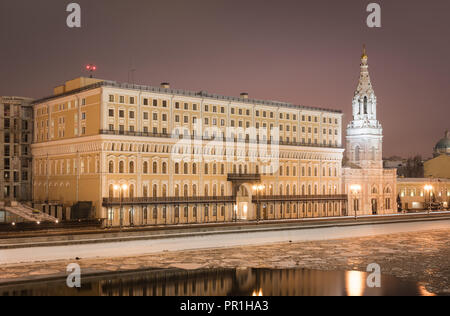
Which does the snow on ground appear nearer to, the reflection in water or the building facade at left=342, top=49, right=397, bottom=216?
the reflection in water

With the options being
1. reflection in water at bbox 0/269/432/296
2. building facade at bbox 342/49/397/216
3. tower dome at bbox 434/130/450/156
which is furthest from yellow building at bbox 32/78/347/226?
tower dome at bbox 434/130/450/156

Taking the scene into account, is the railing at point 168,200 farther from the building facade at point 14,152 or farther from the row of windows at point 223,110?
the building facade at point 14,152

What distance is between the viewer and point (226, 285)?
143ft

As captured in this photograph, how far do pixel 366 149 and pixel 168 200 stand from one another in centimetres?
4152

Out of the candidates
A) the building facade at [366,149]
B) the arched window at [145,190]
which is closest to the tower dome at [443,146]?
the building facade at [366,149]

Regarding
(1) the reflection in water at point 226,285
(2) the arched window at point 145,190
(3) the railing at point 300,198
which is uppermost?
(2) the arched window at point 145,190

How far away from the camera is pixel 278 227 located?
217 ft

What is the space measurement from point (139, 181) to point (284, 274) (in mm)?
31151

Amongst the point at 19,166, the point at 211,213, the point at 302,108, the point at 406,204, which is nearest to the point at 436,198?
the point at 406,204

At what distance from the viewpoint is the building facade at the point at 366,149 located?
103375 millimetres

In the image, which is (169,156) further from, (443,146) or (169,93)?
(443,146)

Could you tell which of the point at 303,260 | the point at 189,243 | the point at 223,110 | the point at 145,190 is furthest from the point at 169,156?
the point at 303,260

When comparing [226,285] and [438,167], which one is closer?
[226,285]

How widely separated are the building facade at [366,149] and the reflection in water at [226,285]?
56.5m
